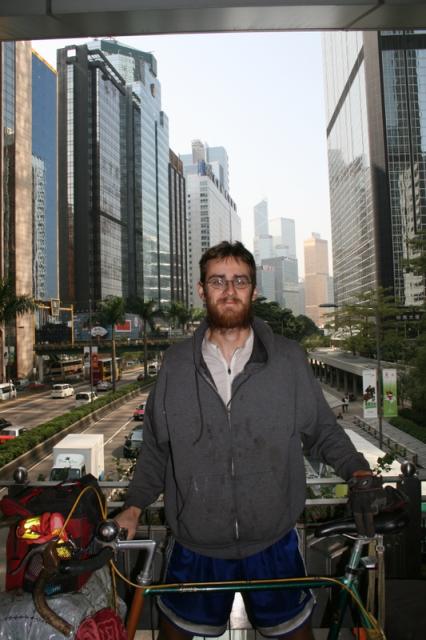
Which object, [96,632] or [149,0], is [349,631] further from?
[149,0]

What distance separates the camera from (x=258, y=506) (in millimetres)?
1161

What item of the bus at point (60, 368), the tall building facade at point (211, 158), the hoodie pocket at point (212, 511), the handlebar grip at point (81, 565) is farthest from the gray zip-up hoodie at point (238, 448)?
the tall building facade at point (211, 158)

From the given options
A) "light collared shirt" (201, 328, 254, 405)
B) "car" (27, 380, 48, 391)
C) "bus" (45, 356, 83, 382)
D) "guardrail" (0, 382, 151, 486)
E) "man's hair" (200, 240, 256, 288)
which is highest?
"man's hair" (200, 240, 256, 288)

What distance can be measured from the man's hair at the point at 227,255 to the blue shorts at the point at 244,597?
77cm

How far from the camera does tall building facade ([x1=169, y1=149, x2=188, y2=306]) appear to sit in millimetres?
66938

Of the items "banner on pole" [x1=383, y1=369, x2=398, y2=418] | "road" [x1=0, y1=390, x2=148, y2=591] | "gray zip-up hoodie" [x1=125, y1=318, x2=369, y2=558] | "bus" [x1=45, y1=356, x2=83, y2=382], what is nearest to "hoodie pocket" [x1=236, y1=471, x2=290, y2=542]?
"gray zip-up hoodie" [x1=125, y1=318, x2=369, y2=558]

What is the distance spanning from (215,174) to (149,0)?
76.7 m

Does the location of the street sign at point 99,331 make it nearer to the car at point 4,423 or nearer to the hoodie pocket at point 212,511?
the car at point 4,423

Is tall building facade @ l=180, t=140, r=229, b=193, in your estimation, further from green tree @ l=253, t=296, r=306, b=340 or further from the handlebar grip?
the handlebar grip

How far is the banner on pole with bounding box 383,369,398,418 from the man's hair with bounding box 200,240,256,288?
10.9 m

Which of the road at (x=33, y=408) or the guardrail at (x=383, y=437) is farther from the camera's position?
the road at (x=33, y=408)

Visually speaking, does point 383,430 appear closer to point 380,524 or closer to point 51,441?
point 51,441

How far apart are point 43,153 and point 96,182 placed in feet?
131

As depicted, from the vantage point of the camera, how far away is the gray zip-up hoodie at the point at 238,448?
1161mm
